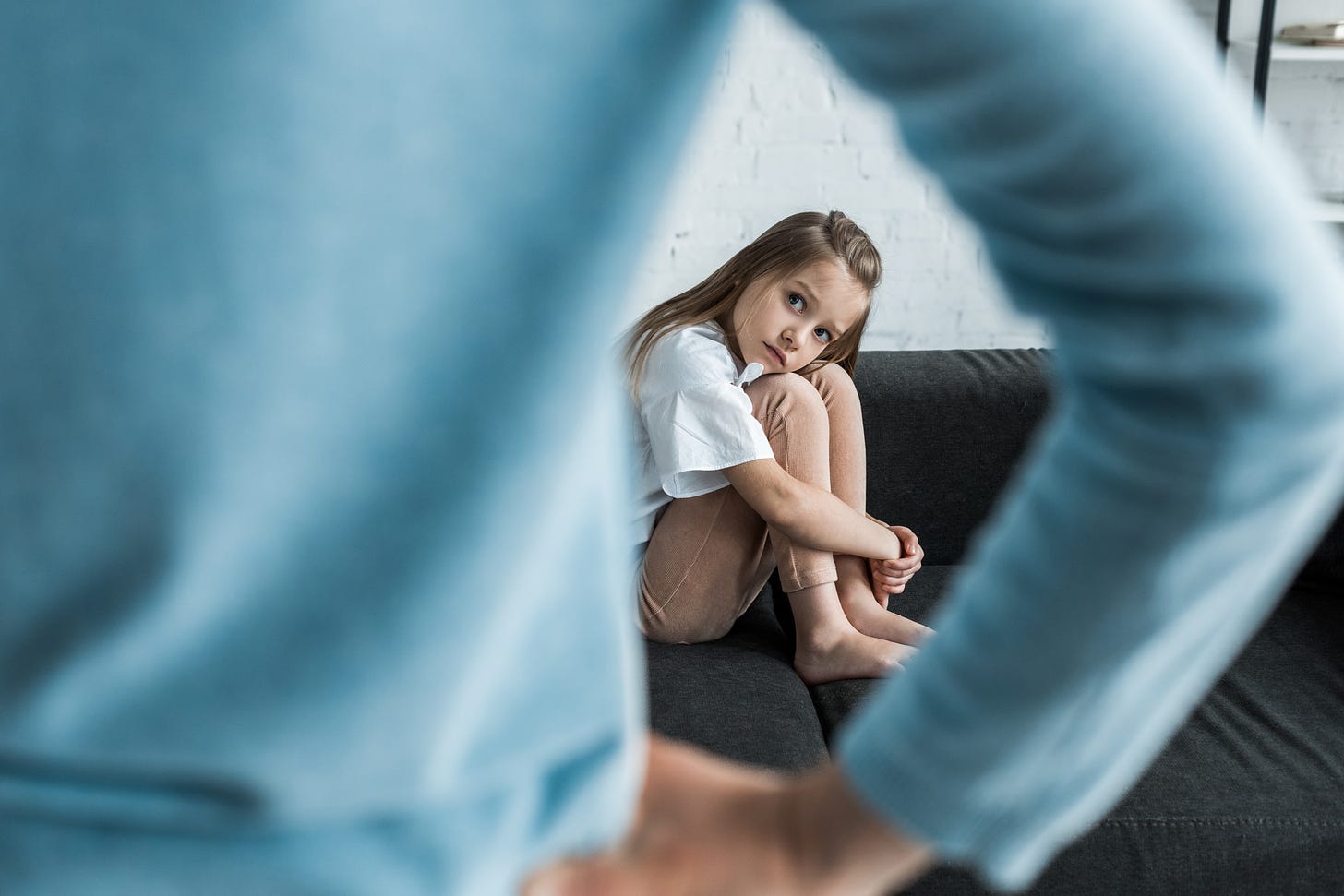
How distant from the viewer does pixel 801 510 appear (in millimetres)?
1865

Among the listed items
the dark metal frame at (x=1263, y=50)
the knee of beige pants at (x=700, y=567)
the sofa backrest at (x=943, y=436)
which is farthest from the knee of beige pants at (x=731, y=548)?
the dark metal frame at (x=1263, y=50)

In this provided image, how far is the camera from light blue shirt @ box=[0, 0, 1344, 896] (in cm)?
24

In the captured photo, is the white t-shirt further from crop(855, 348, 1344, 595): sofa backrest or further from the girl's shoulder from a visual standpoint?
crop(855, 348, 1344, 595): sofa backrest

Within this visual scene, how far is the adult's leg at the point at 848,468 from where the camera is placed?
195cm

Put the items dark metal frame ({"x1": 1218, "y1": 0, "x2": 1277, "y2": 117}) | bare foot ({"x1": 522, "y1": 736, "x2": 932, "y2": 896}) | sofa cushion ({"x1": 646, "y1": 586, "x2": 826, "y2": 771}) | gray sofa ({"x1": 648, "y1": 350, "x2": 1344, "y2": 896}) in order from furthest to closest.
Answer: dark metal frame ({"x1": 1218, "y1": 0, "x2": 1277, "y2": 117}), sofa cushion ({"x1": 646, "y1": 586, "x2": 826, "y2": 771}), gray sofa ({"x1": 648, "y1": 350, "x2": 1344, "y2": 896}), bare foot ({"x1": 522, "y1": 736, "x2": 932, "y2": 896})

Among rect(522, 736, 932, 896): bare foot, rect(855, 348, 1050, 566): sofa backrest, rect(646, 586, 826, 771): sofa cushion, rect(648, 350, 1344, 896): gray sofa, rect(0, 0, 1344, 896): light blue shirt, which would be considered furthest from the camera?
rect(855, 348, 1050, 566): sofa backrest

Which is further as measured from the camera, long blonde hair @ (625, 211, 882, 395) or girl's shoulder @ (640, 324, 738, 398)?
long blonde hair @ (625, 211, 882, 395)

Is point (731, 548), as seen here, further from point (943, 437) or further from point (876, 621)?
point (943, 437)

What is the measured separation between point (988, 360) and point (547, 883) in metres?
2.03

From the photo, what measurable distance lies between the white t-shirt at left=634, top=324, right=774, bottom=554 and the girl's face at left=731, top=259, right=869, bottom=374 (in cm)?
5

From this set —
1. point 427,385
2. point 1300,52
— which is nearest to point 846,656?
point 427,385

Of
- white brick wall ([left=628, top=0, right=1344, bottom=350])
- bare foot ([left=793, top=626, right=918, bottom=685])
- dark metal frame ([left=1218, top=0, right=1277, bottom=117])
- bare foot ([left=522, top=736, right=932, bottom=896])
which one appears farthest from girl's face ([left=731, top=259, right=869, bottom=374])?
bare foot ([left=522, top=736, right=932, bottom=896])

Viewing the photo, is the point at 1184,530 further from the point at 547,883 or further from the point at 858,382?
the point at 858,382

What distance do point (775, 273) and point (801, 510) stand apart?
403 mm
